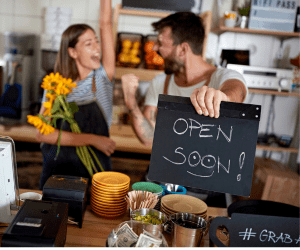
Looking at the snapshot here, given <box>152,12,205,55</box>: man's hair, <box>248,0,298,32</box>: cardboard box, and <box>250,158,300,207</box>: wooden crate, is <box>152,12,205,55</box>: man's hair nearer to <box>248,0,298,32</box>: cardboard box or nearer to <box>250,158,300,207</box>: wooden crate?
<box>248,0,298,32</box>: cardboard box

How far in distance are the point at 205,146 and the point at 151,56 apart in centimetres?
207

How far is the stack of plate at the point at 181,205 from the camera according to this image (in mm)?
884

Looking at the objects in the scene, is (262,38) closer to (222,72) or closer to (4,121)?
(222,72)

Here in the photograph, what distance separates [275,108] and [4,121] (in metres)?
3.09

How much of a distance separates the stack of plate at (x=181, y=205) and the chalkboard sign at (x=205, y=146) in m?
0.14

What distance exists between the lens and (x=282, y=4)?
267 centimetres

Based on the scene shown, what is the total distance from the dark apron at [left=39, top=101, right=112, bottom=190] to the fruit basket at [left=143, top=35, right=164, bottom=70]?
1.05 m

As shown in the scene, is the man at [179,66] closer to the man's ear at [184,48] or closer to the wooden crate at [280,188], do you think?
the man's ear at [184,48]

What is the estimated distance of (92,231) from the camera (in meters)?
0.89

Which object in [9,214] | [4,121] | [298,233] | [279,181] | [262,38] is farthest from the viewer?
[262,38]

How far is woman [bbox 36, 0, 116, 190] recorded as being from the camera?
1709 mm

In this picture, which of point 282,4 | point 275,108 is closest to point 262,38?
point 282,4

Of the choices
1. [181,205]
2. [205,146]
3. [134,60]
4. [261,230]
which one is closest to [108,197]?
[181,205]

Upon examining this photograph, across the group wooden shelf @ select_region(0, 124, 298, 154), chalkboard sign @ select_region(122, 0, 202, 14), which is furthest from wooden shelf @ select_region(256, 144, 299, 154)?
chalkboard sign @ select_region(122, 0, 202, 14)
